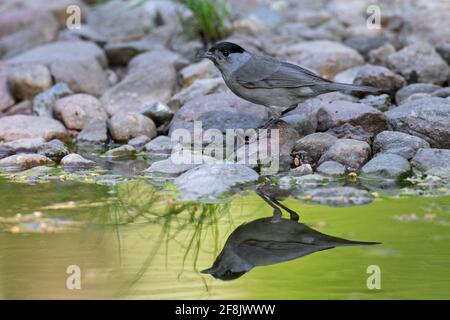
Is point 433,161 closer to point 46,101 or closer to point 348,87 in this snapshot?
point 348,87

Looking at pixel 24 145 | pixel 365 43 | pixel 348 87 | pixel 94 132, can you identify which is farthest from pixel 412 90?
pixel 24 145

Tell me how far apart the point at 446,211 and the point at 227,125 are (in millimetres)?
2605

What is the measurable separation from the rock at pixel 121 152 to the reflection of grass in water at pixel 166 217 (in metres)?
1.15

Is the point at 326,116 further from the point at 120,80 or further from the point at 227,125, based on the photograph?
the point at 120,80

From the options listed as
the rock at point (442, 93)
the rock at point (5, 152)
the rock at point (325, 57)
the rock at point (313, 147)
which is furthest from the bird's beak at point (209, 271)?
the rock at point (325, 57)

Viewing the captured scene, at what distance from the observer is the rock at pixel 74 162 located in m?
6.59

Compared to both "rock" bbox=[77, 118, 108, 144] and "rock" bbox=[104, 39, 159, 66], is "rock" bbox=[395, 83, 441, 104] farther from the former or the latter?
"rock" bbox=[104, 39, 159, 66]

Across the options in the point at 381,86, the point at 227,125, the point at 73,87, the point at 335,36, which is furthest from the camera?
the point at 335,36

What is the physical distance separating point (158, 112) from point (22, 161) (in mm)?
1490

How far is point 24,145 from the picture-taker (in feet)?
23.4

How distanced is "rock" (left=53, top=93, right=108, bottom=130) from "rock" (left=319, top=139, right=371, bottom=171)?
2.55m

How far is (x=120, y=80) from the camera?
29.3 ft

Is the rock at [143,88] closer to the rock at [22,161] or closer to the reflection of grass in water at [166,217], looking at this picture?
the rock at [22,161]

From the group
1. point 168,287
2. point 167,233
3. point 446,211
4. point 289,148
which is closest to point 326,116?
point 289,148
